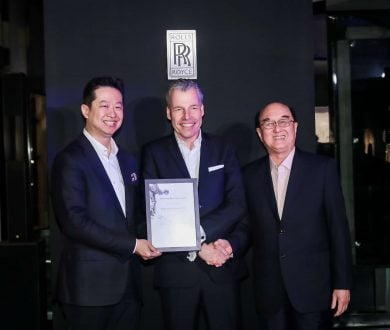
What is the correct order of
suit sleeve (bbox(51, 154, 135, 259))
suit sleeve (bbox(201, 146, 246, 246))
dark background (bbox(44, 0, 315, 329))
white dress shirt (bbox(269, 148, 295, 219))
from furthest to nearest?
dark background (bbox(44, 0, 315, 329)) < white dress shirt (bbox(269, 148, 295, 219)) < suit sleeve (bbox(201, 146, 246, 246)) < suit sleeve (bbox(51, 154, 135, 259))

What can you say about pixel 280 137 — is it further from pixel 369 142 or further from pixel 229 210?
pixel 369 142

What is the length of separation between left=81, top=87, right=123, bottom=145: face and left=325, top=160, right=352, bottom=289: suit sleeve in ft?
3.70

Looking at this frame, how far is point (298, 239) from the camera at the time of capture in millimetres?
2854

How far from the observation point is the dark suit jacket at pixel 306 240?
2.84 m

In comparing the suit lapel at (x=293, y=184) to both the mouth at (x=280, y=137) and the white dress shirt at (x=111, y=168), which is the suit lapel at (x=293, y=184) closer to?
the mouth at (x=280, y=137)

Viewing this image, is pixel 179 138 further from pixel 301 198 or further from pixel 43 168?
pixel 43 168

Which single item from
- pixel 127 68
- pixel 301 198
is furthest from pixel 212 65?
pixel 301 198

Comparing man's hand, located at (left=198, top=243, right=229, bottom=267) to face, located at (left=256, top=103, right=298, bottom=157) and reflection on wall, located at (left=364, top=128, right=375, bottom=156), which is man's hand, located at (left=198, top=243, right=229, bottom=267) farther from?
reflection on wall, located at (left=364, top=128, right=375, bottom=156)

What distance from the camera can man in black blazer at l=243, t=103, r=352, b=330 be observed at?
2846 millimetres

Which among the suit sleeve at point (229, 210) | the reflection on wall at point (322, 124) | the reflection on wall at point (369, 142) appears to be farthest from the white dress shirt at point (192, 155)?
the reflection on wall at point (369, 142)

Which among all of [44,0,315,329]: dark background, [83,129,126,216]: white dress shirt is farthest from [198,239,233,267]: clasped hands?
[44,0,315,329]: dark background

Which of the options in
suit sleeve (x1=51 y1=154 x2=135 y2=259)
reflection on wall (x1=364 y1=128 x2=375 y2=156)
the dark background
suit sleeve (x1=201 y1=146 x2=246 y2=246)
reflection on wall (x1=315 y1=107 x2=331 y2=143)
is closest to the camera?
suit sleeve (x1=51 y1=154 x2=135 y2=259)

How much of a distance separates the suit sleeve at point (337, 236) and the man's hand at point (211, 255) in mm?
574

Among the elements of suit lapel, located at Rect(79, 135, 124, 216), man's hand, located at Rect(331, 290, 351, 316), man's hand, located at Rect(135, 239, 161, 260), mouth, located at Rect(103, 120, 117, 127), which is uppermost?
mouth, located at Rect(103, 120, 117, 127)
